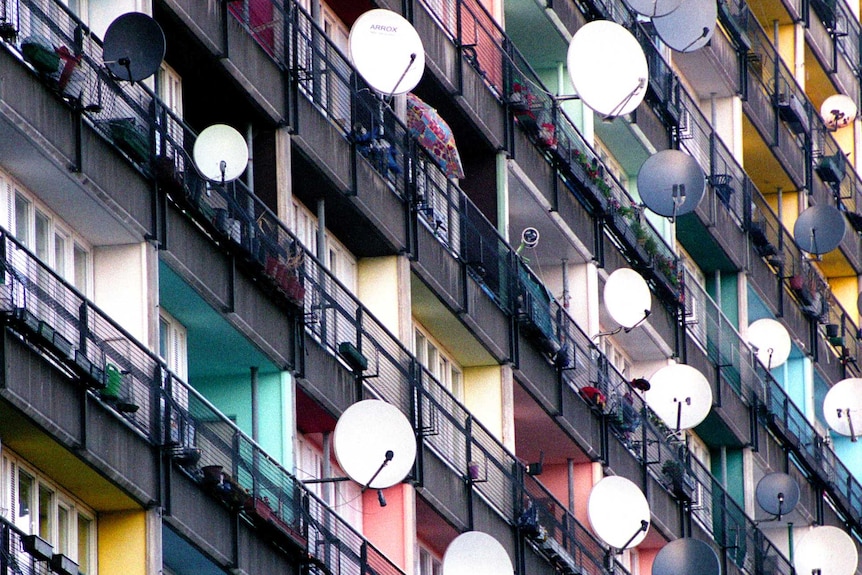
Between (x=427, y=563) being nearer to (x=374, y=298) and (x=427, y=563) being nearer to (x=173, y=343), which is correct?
(x=374, y=298)

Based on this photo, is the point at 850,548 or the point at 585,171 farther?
the point at 850,548

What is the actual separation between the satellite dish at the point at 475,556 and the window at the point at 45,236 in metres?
8.78

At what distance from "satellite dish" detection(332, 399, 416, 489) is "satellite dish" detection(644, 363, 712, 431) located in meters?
16.2

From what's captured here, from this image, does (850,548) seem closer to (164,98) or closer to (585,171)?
(585,171)

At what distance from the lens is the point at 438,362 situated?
4938 cm

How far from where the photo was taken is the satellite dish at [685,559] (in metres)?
52.2

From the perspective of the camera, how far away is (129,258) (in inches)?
1475

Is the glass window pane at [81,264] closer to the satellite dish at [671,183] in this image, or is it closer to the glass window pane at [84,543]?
the glass window pane at [84,543]

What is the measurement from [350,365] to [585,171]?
41.6 feet

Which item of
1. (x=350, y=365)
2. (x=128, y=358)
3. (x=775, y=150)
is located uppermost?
(x=775, y=150)

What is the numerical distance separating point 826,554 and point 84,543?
28.4m

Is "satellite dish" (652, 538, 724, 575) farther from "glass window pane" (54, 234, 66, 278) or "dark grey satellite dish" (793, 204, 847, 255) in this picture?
"glass window pane" (54, 234, 66, 278)

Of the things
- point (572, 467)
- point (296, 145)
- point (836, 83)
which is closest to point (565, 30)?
point (572, 467)

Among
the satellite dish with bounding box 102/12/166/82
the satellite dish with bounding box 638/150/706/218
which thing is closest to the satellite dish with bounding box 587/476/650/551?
the satellite dish with bounding box 638/150/706/218
